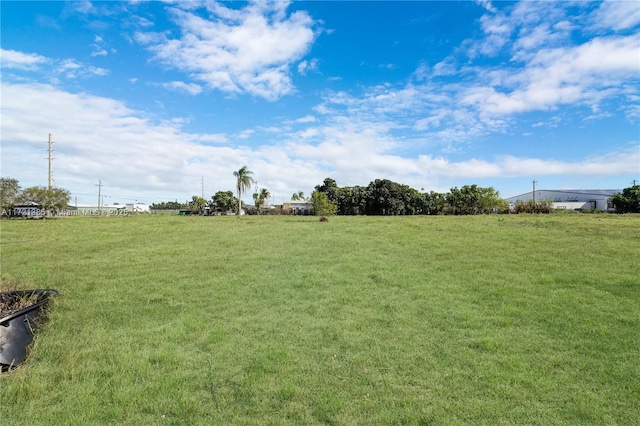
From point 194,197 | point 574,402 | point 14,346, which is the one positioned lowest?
point 574,402

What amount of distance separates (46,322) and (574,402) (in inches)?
278

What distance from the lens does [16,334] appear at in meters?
4.34

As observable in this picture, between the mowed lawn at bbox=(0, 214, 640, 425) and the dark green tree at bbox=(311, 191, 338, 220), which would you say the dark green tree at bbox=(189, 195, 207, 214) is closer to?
the dark green tree at bbox=(311, 191, 338, 220)

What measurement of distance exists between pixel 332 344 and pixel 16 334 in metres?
4.16

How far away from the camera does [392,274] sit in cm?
812

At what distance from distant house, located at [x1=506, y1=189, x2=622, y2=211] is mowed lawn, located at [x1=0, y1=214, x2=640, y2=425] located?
59682mm

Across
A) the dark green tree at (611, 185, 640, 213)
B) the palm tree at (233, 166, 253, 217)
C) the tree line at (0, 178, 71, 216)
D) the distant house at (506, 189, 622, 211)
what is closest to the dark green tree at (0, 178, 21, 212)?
the tree line at (0, 178, 71, 216)

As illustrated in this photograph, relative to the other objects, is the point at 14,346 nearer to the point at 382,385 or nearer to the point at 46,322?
the point at 46,322

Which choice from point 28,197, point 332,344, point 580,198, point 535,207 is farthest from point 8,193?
point 580,198

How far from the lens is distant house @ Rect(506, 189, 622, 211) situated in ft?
204

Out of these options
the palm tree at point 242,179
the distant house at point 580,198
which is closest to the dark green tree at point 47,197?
the palm tree at point 242,179

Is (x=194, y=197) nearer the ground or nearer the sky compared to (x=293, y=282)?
nearer the sky

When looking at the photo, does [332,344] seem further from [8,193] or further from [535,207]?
[535,207]

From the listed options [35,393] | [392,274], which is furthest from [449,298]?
[35,393]
